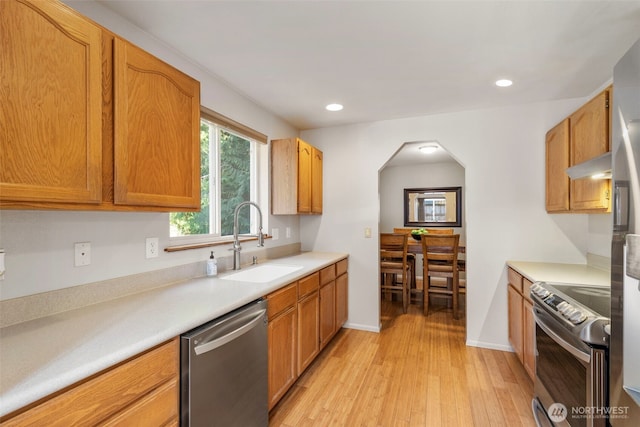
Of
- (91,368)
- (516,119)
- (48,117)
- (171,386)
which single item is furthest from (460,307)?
(48,117)

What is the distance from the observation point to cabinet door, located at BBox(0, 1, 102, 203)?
3.08 feet

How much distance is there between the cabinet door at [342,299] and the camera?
10.2 feet

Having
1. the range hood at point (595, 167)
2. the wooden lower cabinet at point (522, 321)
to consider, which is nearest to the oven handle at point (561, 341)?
the wooden lower cabinet at point (522, 321)

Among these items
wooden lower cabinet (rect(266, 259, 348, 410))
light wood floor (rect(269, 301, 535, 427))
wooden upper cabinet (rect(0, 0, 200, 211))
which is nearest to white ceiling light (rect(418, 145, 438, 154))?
wooden lower cabinet (rect(266, 259, 348, 410))

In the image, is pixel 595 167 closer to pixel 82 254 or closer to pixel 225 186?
pixel 225 186

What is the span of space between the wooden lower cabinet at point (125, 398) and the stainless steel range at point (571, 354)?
1698mm

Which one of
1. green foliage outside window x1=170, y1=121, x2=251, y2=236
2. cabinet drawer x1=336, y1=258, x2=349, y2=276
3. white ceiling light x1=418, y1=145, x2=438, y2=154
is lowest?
cabinet drawer x1=336, y1=258, x2=349, y2=276

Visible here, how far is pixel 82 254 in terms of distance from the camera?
141cm

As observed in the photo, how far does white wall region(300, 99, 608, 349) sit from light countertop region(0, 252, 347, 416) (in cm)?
194

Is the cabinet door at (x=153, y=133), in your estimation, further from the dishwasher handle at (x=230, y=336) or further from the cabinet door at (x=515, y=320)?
the cabinet door at (x=515, y=320)

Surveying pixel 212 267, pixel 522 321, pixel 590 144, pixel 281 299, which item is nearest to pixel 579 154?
pixel 590 144

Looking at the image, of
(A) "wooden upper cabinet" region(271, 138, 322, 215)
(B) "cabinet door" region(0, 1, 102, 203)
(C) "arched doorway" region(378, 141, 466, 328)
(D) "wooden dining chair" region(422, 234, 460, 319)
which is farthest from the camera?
(C) "arched doorway" region(378, 141, 466, 328)

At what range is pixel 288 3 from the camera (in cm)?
149

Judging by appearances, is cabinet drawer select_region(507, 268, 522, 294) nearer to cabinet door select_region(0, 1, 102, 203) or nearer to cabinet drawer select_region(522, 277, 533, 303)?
cabinet drawer select_region(522, 277, 533, 303)
